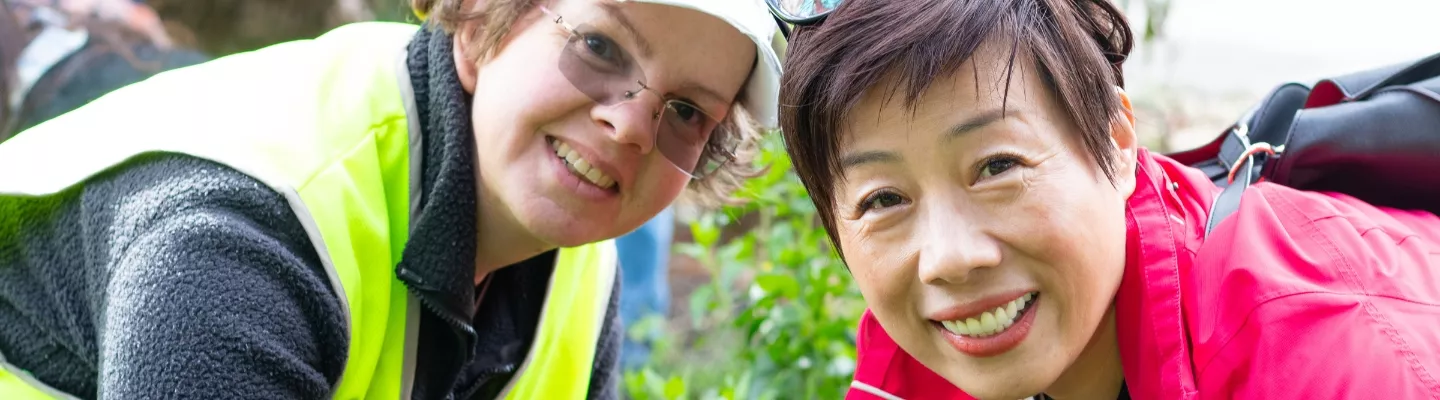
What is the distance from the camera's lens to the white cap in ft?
6.26

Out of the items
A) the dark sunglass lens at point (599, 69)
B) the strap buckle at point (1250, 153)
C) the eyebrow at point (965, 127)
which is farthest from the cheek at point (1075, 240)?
the dark sunglass lens at point (599, 69)

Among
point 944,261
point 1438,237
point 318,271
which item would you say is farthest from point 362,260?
point 1438,237

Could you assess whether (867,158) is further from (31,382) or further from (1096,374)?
(31,382)

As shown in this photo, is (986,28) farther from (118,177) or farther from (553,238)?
(118,177)

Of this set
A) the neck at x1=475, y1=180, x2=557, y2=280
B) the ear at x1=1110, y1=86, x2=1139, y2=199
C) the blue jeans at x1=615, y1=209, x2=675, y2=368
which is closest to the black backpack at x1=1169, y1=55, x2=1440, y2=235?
the ear at x1=1110, y1=86, x2=1139, y2=199

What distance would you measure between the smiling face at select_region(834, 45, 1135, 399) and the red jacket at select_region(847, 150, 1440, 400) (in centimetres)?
7

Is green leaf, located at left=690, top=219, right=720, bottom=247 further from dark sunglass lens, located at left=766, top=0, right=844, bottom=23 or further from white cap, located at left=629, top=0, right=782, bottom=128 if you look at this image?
dark sunglass lens, located at left=766, top=0, right=844, bottom=23

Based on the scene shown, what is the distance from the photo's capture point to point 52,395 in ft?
6.31

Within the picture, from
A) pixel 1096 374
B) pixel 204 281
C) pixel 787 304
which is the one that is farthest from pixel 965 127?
pixel 787 304

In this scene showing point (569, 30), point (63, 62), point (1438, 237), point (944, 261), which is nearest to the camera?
point (944, 261)

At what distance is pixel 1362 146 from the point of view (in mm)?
1742

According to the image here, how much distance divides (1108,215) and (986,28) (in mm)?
286

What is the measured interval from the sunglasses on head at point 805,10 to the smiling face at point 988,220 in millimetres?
158

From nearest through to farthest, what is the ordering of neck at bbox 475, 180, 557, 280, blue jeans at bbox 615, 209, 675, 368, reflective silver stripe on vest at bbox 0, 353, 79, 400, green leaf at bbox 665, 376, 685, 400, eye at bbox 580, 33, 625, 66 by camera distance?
reflective silver stripe on vest at bbox 0, 353, 79, 400 → eye at bbox 580, 33, 625, 66 → neck at bbox 475, 180, 557, 280 → green leaf at bbox 665, 376, 685, 400 → blue jeans at bbox 615, 209, 675, 368
